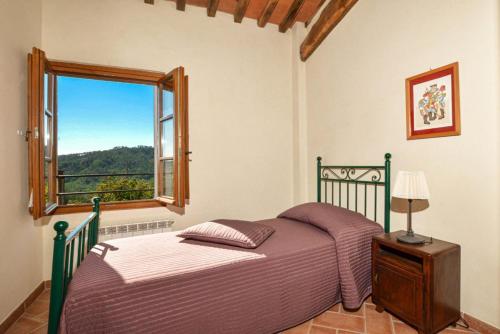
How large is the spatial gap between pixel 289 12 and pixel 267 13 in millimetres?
271

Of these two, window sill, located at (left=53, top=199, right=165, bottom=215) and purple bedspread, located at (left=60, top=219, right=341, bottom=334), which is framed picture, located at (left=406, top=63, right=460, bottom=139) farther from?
window sill, located at (left=53, top=199, right=165, bottom=215)

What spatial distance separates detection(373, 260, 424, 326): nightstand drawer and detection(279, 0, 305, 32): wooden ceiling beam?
9.15 ft

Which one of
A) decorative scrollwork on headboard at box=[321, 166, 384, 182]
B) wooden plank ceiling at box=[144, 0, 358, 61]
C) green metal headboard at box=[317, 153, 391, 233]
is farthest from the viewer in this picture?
wooden plank ceiling at box=[144, 0, 358, 61]

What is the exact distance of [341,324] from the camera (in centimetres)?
179

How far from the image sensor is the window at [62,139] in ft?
6.70

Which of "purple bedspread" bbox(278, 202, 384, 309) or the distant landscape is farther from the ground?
the distant landscape

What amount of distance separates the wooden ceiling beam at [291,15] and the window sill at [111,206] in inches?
104

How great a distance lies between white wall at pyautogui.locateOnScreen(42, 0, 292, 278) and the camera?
2.59 m

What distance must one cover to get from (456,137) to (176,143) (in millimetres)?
2283

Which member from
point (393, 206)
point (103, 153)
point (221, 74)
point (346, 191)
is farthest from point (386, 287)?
point (103, 153)

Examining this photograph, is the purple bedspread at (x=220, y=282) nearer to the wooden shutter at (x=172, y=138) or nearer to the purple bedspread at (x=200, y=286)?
the purple bedspread at (x=200, y=286)

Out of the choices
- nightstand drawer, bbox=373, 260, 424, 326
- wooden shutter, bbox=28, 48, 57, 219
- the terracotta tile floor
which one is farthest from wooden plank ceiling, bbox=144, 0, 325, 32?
the terracotta tile floor

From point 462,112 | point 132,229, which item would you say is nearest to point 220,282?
point 132,229

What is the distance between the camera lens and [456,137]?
1.82 metres
